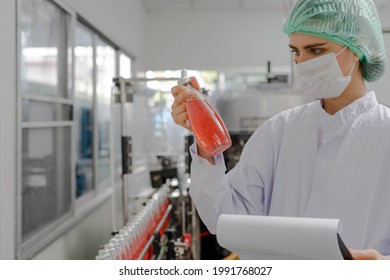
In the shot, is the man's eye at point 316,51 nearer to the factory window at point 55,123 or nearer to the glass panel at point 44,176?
the factory window at point 55,123

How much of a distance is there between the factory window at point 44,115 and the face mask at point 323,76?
1.18 meters

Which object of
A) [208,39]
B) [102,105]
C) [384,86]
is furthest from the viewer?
[208,39]

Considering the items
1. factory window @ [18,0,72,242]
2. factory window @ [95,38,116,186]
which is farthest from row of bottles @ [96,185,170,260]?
factory window @ [95,38,116,186]

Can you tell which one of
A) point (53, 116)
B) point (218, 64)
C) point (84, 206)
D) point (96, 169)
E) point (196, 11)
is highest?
point (196, 11)

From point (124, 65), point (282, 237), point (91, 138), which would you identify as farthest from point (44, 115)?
point (124, 65)

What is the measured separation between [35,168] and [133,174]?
48cm

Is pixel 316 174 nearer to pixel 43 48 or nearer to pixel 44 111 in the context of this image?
pixel 44 111

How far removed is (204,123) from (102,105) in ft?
8.48

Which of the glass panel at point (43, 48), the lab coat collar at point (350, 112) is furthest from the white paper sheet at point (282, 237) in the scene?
the glass panel at point (43, 48)

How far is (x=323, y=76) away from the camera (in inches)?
36.2

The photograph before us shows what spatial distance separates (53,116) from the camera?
227 cm
